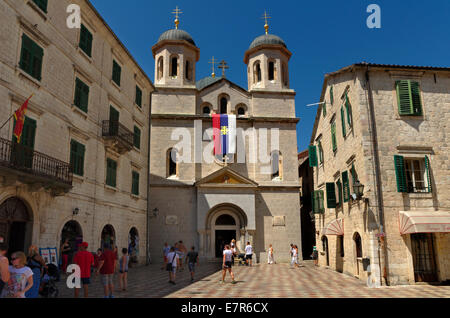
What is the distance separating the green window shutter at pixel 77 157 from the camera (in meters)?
17.4

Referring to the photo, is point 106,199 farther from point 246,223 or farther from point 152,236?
point 246,223

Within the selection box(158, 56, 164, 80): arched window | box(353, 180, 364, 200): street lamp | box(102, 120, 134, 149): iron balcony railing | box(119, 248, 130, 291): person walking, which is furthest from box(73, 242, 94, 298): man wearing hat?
box(158, 56, 164, 80): arched window

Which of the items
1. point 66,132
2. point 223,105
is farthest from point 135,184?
point 223,105

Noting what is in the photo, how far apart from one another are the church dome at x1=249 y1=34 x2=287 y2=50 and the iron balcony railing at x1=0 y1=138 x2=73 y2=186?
2401cm

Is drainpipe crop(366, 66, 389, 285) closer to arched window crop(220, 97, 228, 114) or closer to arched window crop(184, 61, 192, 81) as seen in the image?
arched window crop(220, 97, 228, 114)

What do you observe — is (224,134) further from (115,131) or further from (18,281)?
(18,281)

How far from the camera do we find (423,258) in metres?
16.3

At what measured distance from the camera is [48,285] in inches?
Result: 412

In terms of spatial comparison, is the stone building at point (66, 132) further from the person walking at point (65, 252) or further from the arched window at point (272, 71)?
the arched window at point (272, 71)

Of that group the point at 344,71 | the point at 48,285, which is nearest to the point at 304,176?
the point at 344,71

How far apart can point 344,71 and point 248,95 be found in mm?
15279

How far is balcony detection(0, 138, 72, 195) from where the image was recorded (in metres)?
12.6

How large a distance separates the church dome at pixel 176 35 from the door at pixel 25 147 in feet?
73.0

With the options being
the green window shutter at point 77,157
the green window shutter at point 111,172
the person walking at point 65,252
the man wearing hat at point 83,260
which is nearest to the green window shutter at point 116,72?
the green window shutter at point 111,172
